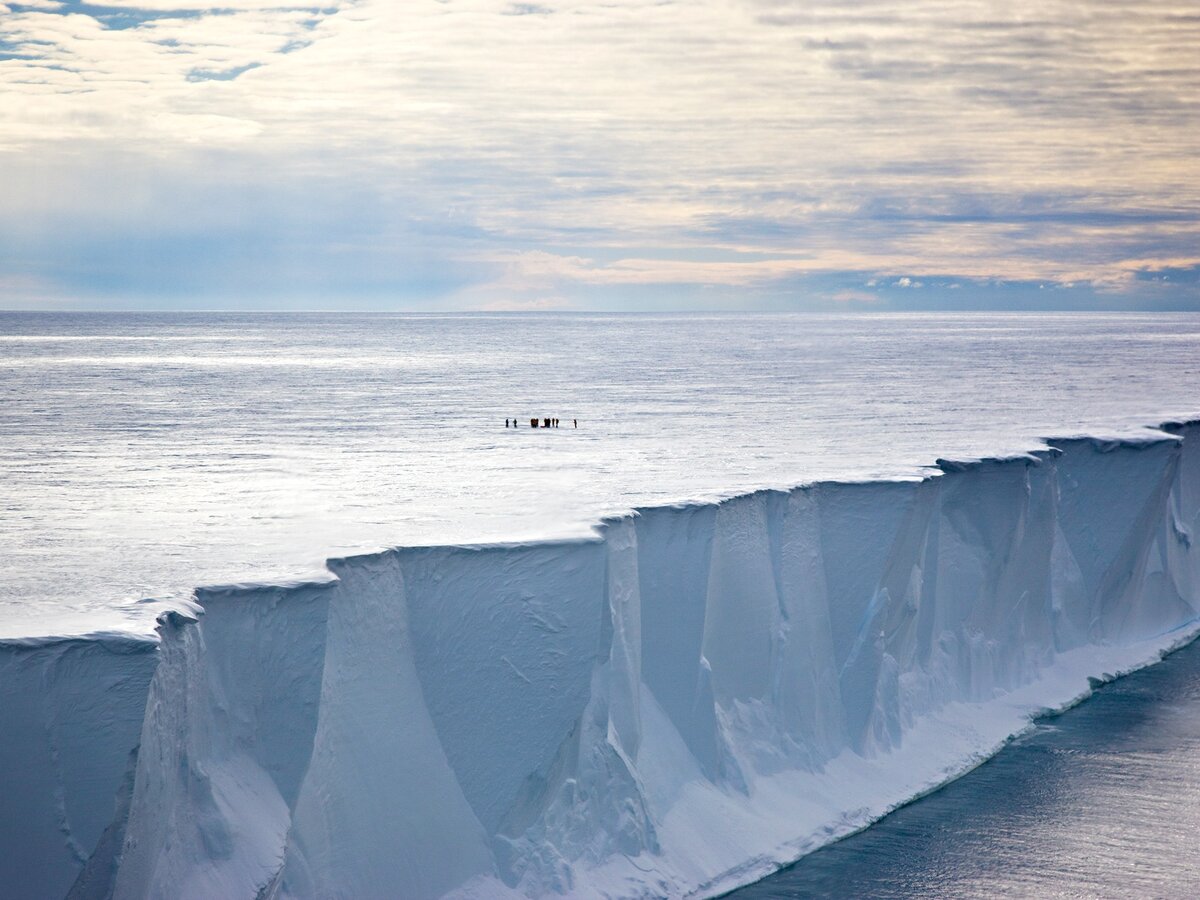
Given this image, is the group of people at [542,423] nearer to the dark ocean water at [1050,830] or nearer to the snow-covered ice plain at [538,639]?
the snow-covered ice plain at [538,639]

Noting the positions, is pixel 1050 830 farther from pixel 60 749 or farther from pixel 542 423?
pixel 542 423

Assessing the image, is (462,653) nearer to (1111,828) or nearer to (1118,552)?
(1111,828)

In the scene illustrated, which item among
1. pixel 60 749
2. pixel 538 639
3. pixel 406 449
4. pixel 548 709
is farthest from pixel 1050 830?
pixel 406 449

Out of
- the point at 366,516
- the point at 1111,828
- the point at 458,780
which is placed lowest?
the point at 1111,828

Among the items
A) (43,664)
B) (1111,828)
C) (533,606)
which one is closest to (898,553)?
(1111,828)

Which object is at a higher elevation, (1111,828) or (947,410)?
(947,410)

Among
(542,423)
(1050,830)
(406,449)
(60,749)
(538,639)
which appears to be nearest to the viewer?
(60,749)
